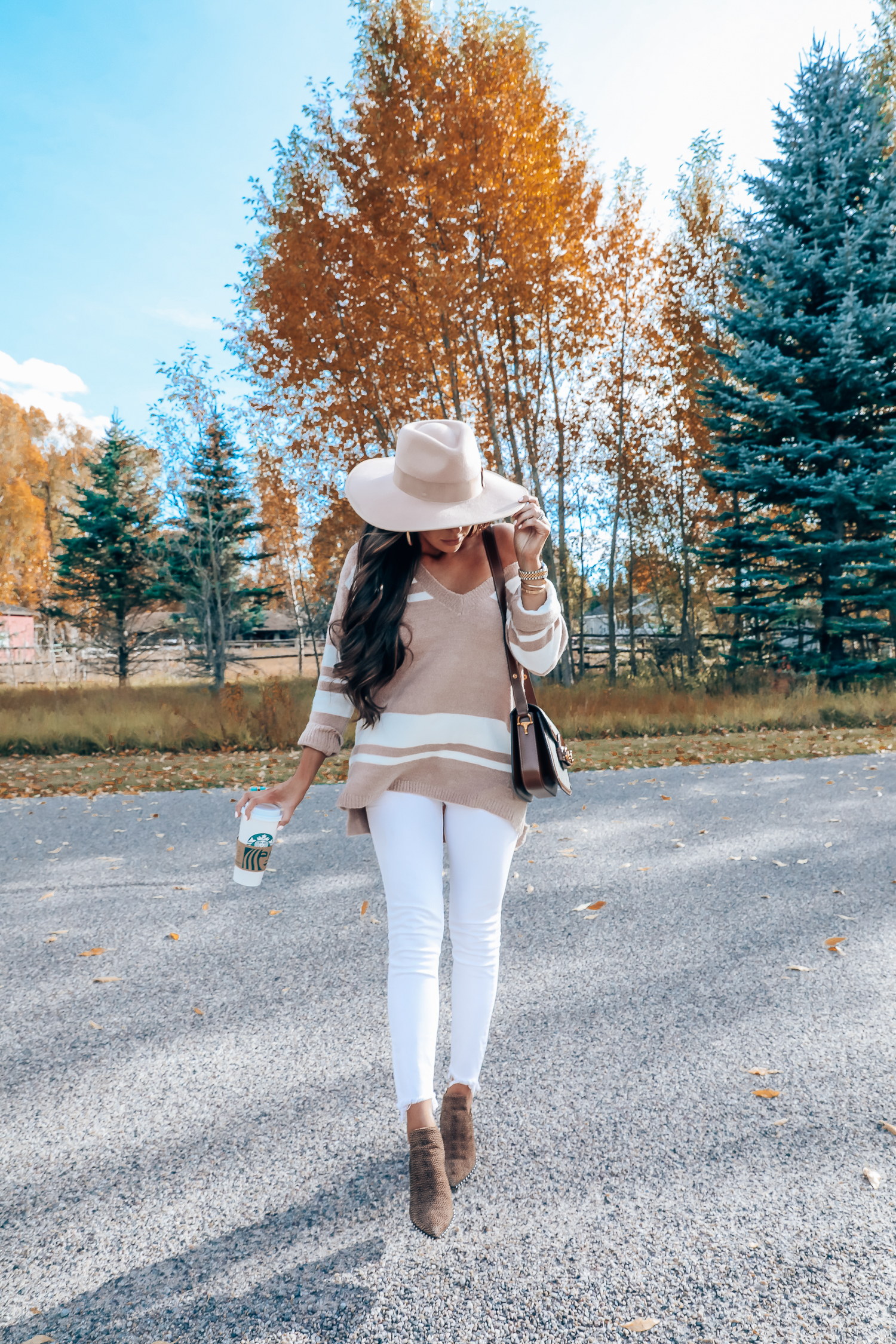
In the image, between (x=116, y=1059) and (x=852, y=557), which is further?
(x=852, y=557)

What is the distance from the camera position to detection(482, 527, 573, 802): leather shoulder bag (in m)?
1.98

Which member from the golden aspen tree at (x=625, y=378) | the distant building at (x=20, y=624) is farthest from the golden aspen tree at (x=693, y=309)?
the distant building at (x=20, y=624)

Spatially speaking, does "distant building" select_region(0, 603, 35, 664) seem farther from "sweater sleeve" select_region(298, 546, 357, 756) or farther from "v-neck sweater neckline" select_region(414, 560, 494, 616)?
"v-neck sweater neckline" select_region(414, 560, 494, 616)

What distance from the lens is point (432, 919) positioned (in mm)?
1947

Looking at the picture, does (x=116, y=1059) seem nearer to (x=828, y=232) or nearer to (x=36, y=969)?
(x=36, y=969)

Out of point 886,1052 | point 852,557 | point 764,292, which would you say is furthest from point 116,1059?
point 764,292

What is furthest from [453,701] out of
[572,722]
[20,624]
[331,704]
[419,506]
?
[20,624]

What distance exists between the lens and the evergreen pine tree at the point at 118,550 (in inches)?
893

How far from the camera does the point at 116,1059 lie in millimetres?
2732

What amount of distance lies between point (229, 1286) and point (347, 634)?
57.5 inches

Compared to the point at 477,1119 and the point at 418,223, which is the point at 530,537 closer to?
the point at 477,1119

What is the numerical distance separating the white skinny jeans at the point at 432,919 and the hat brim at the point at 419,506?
0.68 metres

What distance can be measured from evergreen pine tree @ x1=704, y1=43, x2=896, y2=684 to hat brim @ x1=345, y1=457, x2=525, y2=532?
1258 centimetres

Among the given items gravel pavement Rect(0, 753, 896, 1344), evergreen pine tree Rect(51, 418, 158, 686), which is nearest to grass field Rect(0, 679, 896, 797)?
gravel pavement Rect(0, 753, 896, 1344)
